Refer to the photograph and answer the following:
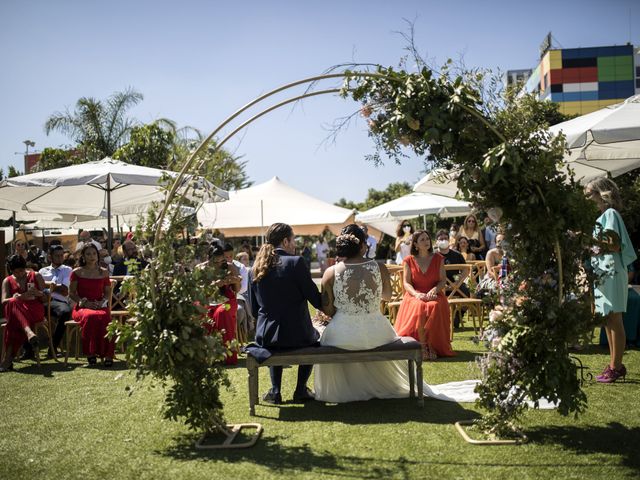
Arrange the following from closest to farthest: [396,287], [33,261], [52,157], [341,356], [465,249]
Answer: [341,356], [396,287], [465,249], [33,261], [52,157]

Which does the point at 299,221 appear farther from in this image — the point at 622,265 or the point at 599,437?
the point at 599,437

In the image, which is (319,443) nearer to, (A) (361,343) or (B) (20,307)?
(A) (361,343)

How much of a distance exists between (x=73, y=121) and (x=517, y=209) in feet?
81.8

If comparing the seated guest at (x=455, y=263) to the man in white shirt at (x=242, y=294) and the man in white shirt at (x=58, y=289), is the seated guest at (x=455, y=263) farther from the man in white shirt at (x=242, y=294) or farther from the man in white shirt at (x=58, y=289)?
the man in white shirt at (x=58, y=289)

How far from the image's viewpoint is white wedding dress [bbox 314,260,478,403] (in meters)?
6.27

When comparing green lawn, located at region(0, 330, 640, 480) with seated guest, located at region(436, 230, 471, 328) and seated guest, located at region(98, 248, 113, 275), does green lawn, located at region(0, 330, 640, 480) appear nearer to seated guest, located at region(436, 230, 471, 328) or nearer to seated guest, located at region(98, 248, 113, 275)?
seated guest, located at region(436, 230, 471, 328)

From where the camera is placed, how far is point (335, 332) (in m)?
6.31

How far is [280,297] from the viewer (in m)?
6.38

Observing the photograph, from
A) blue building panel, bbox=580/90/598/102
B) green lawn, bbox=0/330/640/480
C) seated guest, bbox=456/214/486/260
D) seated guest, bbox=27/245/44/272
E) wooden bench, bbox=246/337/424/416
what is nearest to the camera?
green lawn, bbox=0/330/640/480

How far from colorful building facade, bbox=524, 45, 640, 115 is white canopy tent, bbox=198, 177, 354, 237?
59876 millimetres

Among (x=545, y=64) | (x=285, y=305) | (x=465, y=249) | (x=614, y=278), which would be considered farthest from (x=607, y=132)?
(x=545, y=64)

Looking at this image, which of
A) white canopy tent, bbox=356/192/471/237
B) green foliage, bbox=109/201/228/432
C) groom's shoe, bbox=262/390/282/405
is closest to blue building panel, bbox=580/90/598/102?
white canopy tent, bbox=356/192/471/237

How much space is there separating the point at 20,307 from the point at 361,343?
5.85 meters

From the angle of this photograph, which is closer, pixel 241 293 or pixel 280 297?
pixel 280 297
